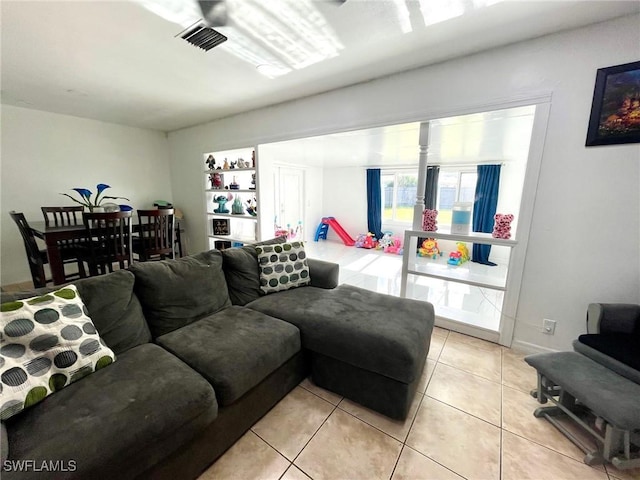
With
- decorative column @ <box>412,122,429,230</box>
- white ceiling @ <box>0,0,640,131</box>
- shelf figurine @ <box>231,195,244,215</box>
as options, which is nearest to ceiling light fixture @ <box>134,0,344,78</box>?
white ceiling @ <box>0,0,640,131</box>

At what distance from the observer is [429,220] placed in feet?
8.07

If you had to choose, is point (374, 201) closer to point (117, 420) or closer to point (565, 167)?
point (565, 167)

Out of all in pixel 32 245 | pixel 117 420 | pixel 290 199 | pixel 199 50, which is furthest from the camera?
pixel 290 199

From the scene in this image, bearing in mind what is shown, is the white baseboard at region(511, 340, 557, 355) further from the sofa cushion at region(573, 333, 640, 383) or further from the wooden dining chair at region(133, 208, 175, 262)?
the wooden dining chair at region(133, 208, 175, 262)

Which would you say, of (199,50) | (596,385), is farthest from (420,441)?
(199,50)

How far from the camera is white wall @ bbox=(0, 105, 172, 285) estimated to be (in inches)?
127

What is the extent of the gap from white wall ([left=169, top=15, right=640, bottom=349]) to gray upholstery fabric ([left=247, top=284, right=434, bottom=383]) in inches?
41.5

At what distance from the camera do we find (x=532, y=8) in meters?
1.49

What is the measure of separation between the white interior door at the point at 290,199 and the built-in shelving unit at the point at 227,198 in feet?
4.73

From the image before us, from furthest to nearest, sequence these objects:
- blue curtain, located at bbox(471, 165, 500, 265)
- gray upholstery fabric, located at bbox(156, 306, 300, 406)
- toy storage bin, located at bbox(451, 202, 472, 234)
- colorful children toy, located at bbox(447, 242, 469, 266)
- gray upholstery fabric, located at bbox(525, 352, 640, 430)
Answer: blue curtain, located at bbox(471, 165, 500, 265) < colorful children toy, located at bbox(447, 242, 469, 266) < toy storage bin, located at bbox(451, 202, 472, 234) < gray upholstery fabric, located at bbox(156, 306, 300, 406) < gray upholstery fabric, located at bbox(525, 352, 640, 430)

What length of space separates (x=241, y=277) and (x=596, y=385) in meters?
2.22

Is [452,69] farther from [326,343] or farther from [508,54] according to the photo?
[326,343]

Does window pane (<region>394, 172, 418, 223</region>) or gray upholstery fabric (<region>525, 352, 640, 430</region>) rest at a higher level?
window pane (<region>394, 172, 418, 223</region>)

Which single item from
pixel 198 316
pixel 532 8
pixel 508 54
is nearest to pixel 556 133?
pixel 508 54
